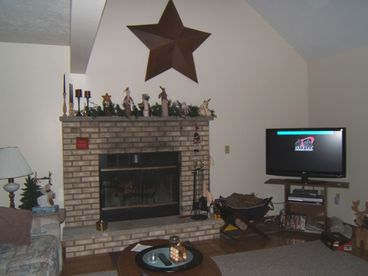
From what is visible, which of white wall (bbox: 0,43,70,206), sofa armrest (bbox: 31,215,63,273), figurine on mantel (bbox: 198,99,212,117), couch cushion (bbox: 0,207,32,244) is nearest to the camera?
couch cushion (bbox: 0,207,32,244)

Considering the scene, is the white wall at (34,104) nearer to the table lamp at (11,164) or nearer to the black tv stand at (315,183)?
the table lamp at (11,164)

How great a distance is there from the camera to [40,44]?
3715mm

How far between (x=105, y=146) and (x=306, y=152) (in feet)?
8.58

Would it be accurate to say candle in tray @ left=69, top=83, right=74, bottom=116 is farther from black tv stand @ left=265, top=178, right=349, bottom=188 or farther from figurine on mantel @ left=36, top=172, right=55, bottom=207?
black tv stand @ left=265, top=178, right=349, bottom=188

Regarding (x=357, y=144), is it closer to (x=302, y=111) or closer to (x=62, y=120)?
(x=302, y=111)

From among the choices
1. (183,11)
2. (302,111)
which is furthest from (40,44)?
(302,111)

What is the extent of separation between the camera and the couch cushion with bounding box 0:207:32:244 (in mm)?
2800

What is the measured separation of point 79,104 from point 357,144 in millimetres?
3538

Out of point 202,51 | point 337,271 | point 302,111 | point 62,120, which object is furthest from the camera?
point 302,111

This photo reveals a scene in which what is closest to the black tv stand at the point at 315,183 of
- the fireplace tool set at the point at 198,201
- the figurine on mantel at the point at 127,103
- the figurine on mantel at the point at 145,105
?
the fireplace tool set at the point at 198,201

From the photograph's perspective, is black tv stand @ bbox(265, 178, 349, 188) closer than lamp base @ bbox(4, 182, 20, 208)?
No

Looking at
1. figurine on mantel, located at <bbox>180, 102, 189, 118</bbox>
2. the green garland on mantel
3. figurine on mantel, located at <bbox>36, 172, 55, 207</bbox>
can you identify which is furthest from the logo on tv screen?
figurine on mantel, located at <bbox>36, 172, 55, 207</bbox>

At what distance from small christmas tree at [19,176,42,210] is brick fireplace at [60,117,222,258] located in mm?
355

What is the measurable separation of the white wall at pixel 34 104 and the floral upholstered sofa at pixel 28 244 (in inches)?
30.7
